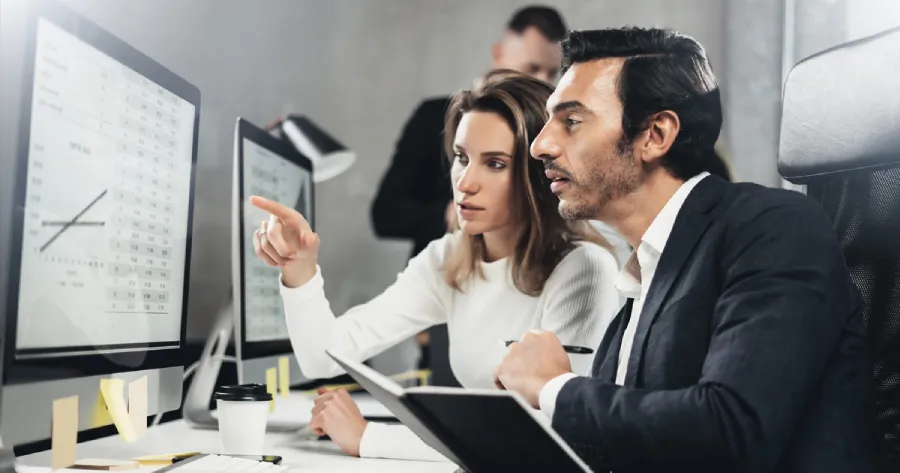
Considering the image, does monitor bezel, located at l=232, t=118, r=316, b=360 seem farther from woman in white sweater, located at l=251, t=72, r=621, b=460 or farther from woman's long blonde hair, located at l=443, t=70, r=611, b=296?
woman's long blonde hair, located at l=443, t=70, r=611, b=296

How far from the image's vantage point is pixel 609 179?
1.10 m

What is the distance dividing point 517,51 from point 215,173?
3.82 feet

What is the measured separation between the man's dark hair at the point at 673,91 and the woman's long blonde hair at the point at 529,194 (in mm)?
426

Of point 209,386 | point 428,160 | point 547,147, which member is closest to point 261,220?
point 209,386

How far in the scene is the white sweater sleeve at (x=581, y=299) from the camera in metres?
1.44

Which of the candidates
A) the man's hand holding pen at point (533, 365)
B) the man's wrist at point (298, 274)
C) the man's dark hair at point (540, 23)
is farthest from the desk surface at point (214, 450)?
the man's dark hair at point (540, 23)

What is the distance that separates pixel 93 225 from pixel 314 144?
1141mm

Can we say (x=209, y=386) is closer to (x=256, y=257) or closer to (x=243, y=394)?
(x=256, y=257)

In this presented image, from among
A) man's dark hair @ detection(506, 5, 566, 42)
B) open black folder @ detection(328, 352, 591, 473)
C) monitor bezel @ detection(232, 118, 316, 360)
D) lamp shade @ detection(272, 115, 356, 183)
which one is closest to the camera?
open black folder @ detection(328, 352, 591, 473)

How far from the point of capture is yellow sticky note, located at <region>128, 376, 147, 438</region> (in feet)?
3.05

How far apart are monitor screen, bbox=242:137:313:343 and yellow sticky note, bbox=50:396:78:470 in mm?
513

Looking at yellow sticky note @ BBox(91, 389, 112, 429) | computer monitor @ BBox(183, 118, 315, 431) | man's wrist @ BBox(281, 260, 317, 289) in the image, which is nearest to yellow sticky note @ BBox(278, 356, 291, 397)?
computer monitor @ BBox(183, 118, 315, 431)

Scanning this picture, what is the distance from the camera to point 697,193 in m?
0.99

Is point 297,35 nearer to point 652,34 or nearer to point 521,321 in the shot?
point 521,321
